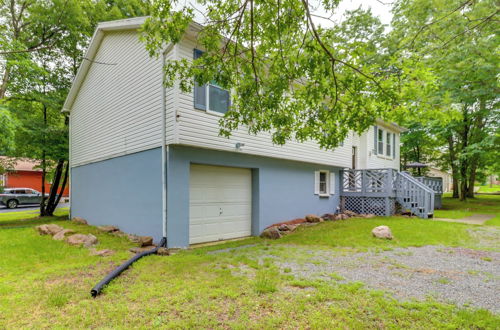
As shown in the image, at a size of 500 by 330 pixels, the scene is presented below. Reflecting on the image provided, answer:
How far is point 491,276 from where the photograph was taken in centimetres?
421

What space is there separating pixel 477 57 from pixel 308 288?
1184cm

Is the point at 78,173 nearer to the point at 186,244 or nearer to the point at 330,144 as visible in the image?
the point at 186,244

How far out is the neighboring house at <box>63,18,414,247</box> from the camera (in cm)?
635

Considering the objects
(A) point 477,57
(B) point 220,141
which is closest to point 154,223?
(B) point 220,141

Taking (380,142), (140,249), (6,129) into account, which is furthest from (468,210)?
(6,129)

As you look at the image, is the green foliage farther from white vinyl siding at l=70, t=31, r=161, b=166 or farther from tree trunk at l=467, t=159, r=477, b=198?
tree trunk at l=467, t=159, r=477, b=198

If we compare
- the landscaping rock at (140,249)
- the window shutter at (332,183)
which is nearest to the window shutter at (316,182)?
the window shutter at (332,183)

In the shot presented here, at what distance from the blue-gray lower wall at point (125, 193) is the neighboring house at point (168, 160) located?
3 cm

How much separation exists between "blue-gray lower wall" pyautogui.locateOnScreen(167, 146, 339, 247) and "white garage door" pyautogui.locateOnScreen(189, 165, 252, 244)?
1.00 ft

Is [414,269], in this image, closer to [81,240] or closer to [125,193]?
[81,240]

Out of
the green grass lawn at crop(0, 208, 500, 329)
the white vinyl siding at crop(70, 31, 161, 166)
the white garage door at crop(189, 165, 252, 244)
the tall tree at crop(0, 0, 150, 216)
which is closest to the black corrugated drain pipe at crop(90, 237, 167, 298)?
the green grass lawn at crop(0, 208, 500, 329)

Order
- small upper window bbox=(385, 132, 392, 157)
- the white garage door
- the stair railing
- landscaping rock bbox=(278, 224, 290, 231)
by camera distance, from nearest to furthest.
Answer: the white garage door, landscaping rock bbox=(278, 224, 290, 231), the stair railing, small upper window bbox=(385, 132, 392, 157)

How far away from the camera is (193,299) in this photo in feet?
11.0

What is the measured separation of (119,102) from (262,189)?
5.23 m
